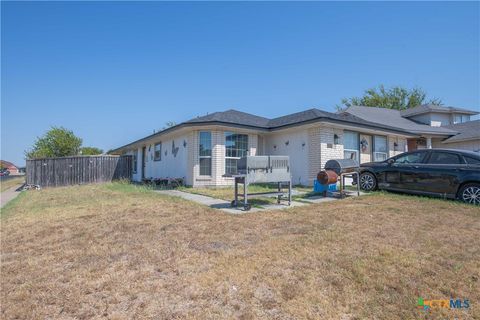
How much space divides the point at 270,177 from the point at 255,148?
21.4 feet

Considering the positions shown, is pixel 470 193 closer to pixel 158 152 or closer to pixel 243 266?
pixel 243 266

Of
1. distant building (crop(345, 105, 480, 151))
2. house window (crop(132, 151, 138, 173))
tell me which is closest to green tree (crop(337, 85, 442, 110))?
distant building (crop(345, 105, 480, 151))

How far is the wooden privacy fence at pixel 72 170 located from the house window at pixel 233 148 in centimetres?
1093

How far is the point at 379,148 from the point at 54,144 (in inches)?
1397

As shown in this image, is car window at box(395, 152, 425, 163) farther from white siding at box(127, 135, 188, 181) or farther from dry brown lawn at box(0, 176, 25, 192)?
dry brown lawn at box(0, 176, 25, 192)

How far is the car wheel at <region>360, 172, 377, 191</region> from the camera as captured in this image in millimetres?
9609

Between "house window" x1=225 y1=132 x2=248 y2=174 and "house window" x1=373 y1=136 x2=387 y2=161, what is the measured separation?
6668 millimetres

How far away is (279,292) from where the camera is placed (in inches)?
111

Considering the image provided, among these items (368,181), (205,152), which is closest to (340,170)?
(368,181)

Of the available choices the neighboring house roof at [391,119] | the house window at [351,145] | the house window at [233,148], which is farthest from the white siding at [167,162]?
the neighboring house roof at [391,119]

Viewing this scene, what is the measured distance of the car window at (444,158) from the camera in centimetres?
778

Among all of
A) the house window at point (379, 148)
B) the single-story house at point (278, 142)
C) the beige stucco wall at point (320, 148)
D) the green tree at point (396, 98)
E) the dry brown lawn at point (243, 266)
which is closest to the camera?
the dry brown lawn at point (243, 266)

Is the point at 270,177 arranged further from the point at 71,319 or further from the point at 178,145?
the point at 178,145

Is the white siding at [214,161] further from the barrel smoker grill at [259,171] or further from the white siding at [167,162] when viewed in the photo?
the barrel smoker grill at [259,171]
